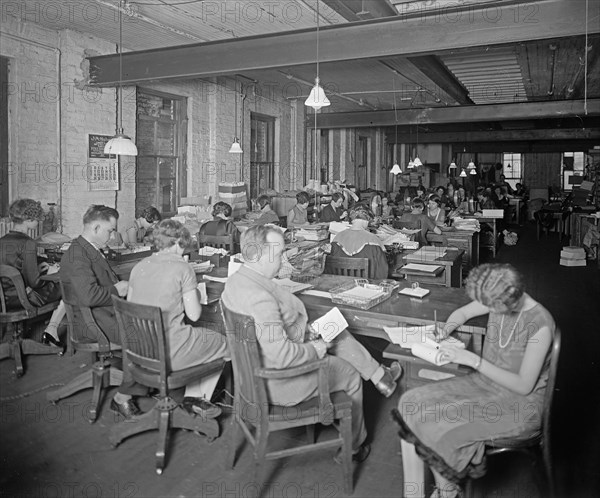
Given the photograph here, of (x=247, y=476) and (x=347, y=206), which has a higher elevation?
(x=347, y=206)

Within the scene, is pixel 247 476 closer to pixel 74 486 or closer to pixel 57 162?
pixel 74 486

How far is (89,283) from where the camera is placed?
149 inches

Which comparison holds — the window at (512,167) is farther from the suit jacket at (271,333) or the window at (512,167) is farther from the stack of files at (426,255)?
the suit jacket at (271,333)

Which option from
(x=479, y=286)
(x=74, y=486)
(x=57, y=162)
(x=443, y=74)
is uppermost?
(x=443, y=74)

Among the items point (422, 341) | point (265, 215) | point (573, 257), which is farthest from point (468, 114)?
point (422, 341)

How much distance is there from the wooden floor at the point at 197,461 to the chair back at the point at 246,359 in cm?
50

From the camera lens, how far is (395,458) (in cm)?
326

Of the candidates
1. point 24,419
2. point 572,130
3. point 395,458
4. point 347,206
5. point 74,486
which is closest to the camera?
point 74,486

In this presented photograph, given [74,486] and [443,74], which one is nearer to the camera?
[74,486]

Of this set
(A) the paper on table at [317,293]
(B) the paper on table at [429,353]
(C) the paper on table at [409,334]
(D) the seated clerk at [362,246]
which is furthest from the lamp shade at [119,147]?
(B) the paper on table at [429,353]

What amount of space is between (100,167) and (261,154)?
460 cm

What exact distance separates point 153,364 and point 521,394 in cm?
197

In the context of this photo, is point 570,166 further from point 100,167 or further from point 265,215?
point 100,167

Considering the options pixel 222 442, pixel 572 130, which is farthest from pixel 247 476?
pixel 572 130
